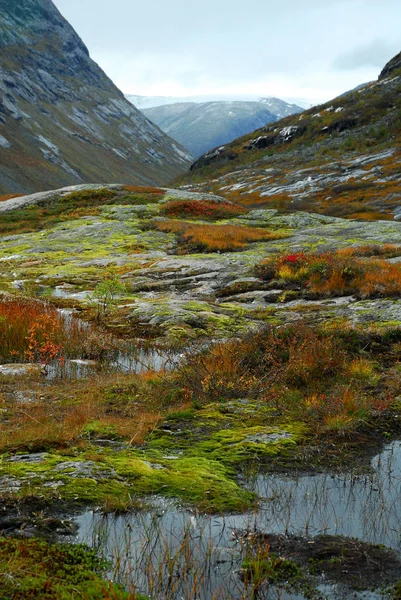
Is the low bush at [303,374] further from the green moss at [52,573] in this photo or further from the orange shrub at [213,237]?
the orange shrub at [213,237]

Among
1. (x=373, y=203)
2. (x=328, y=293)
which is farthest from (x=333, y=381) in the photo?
(x=373, y=203)

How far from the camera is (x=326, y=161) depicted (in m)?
84.1

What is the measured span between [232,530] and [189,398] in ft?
11.9

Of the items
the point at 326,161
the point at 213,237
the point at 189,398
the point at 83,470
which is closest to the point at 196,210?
the point at 213,237

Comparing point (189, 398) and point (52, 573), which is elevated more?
point (52, 573)

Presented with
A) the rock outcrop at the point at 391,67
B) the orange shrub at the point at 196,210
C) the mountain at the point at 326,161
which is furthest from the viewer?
the rock outcrop at the point at 391,67

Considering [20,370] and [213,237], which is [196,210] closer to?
[213,237]

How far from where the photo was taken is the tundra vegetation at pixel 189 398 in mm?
3934

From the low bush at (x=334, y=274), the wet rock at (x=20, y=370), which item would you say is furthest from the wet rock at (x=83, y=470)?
the low bush at (x=334, y=274)

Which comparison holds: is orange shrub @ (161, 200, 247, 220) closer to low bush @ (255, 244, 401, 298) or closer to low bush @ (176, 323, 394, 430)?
low bush @ (255, 244, 401, 298)

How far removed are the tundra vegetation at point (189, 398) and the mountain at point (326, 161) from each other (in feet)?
110

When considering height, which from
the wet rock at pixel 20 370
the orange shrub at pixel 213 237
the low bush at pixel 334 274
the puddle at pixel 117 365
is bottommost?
the puddle at pixel 117 365

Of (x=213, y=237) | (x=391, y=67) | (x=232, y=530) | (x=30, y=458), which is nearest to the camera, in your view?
(x=232, y=530)

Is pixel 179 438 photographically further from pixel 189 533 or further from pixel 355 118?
pixel 355 118
